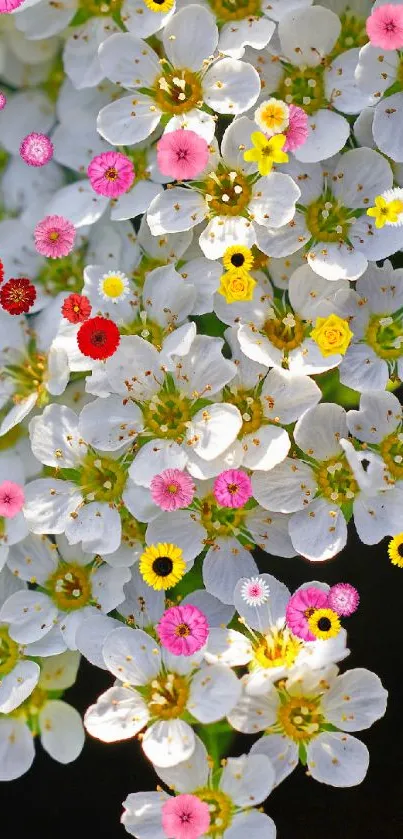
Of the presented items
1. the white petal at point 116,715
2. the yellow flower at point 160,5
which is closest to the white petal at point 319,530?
the white petal at point 116,715

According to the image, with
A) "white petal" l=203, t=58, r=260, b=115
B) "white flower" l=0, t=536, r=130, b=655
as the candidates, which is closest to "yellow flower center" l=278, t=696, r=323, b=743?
"white flower" l=0, t=536, r=130, b=655

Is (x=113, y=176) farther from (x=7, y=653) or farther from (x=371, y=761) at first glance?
(x=371, y=761)

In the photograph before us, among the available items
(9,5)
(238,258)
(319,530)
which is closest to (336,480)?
(319,530)

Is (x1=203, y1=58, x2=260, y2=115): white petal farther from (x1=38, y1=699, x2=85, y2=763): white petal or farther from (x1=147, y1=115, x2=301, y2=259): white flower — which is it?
(x1=38, y1=699, x2=85, y2=763): white petal

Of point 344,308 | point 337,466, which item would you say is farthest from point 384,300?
point 337,466

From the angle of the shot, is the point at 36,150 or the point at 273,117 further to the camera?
the point at 36,150

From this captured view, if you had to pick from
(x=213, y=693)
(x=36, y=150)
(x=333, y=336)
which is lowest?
(x=213, y=693)

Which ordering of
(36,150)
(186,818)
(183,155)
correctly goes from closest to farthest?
(186,818) < (183,155) < (36,150)
